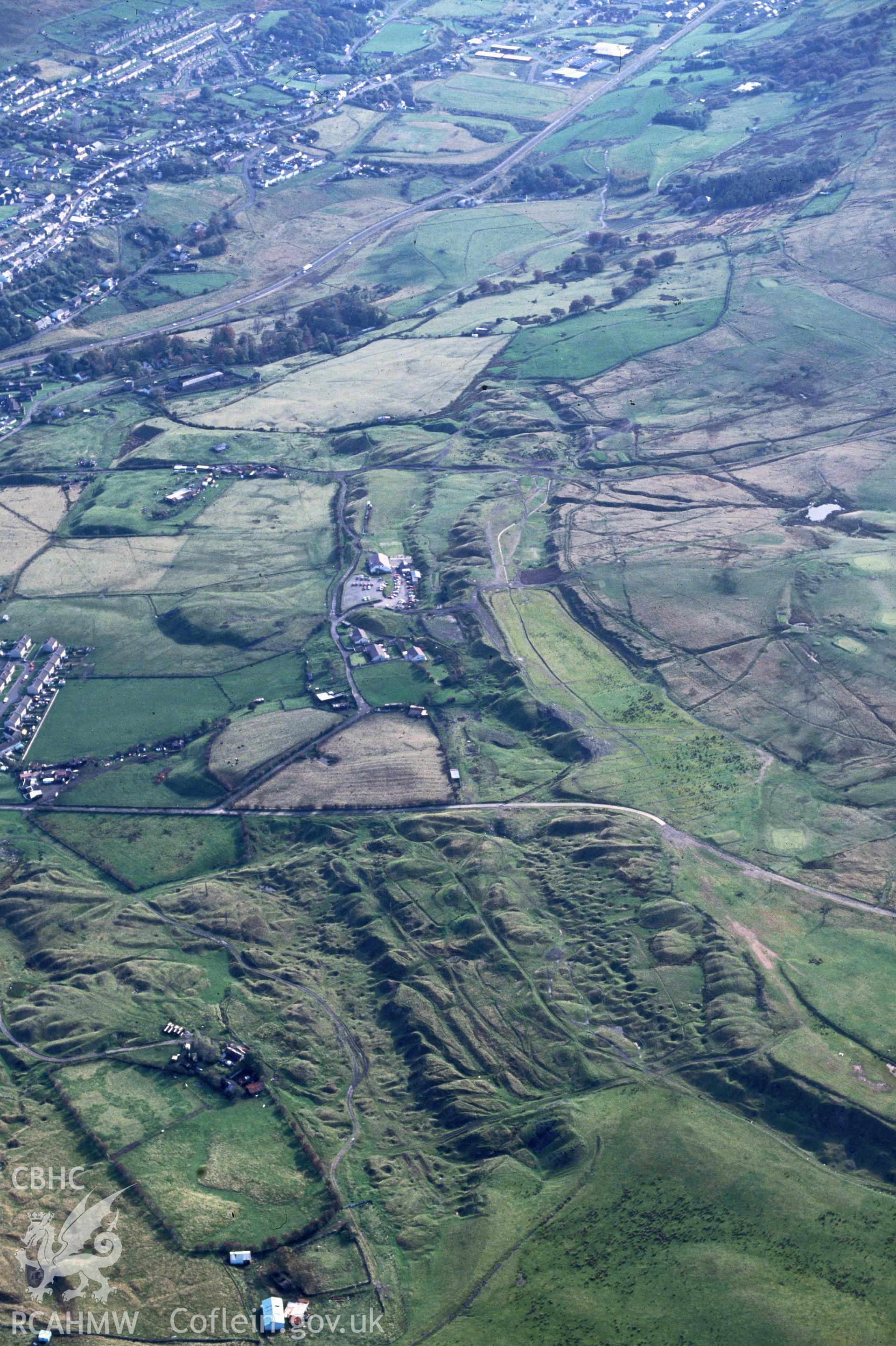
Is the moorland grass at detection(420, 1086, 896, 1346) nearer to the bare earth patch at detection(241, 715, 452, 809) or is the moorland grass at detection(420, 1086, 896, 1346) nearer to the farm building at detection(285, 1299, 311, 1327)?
the farm building at detection(285, 1299, 311, 1327)

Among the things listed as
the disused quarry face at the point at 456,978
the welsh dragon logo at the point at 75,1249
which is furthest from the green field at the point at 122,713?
the welsh dragon logo at the point at 75,1249

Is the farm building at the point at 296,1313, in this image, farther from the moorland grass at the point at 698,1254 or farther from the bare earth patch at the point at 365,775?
the bare earth patch at the point at 365,775

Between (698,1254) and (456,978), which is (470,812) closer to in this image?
(456,978)

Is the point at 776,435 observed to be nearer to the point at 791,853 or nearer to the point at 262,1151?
the point at 791,853

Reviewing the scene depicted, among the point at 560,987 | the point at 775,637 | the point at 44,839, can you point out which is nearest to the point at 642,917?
the point at 560,987

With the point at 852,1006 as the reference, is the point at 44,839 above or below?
above

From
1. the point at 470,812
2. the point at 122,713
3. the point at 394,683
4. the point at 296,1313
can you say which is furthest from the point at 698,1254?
the point at 122,713

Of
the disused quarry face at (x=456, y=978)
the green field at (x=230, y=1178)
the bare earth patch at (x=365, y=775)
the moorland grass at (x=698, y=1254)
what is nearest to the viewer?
the moorland grass at (x=698, y=1254)
